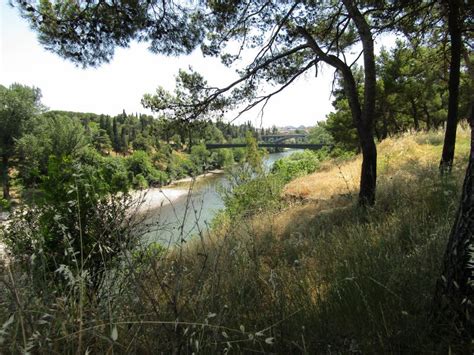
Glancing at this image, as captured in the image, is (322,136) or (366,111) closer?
(366,111)

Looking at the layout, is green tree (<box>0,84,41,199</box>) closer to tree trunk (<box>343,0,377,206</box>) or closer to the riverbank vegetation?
the riverbank vegetation

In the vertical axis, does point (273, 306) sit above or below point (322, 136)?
below

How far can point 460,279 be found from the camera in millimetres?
1483

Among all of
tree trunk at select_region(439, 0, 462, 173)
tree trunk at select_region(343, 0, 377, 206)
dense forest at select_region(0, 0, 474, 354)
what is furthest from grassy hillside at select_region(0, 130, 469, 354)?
tree trunk at select_region(439, 0, 462, 173)

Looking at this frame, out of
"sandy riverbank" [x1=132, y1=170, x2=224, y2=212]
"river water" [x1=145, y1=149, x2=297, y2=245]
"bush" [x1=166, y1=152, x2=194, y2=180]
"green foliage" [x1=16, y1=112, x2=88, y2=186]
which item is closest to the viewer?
"river water" [x1=145, y1=149, x2=297, y2=245]

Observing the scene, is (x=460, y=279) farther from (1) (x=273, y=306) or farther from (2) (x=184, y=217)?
(2) (x=184, y=217)

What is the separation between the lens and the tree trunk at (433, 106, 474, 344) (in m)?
1.40

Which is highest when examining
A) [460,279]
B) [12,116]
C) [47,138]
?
[12,116]

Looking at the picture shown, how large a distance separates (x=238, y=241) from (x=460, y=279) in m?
1.45

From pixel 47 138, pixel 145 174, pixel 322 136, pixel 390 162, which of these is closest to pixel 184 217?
pixel 145 174

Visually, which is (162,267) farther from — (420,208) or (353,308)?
(420,208)

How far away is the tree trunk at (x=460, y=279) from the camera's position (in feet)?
4.59

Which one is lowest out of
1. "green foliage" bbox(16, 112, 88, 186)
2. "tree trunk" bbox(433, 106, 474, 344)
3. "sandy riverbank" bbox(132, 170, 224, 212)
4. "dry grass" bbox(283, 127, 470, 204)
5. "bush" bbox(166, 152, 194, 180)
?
"dry grass" bbox(283, 127, 470, 204)

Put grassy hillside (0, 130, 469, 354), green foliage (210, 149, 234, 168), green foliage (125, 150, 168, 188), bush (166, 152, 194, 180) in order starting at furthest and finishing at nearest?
green foliage (210, 149, 234, 168) → green foliage (125, 150, 168, 188) → bush (166, 152, 194, 180) → grassy hillside (0, 130, 469, 354)
